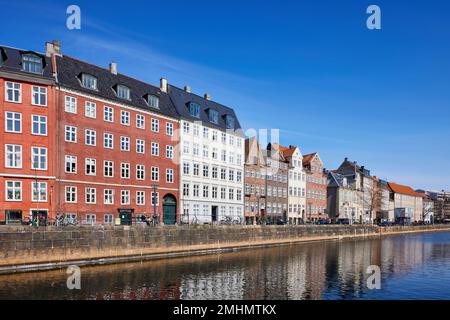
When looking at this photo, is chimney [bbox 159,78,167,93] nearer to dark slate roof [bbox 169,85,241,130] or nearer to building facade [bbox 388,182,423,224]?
dark slate roof [bbox 169,85,241,130]

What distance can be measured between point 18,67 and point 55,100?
456 cm

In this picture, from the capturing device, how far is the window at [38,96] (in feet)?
144

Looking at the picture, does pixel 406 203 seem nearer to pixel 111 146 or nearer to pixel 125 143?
pixel 125 143

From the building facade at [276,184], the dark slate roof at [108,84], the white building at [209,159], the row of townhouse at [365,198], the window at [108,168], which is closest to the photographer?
the dark slate roof at [108,84]

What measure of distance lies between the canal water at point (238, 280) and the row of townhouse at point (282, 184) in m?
28.7

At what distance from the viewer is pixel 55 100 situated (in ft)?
149

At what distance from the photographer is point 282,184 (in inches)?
3472

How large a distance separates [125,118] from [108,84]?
460cm

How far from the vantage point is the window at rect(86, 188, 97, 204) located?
1912 inches

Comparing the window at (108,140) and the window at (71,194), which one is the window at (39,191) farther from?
the window at (108,140)

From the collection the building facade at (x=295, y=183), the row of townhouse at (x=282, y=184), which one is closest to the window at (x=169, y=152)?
the row of townhouse at (x=282, y=184)

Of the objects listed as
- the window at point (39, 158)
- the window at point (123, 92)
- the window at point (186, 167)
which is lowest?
the window at point (186, 167)

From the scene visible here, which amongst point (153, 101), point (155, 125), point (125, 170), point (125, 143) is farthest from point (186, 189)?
point (153, 101)
